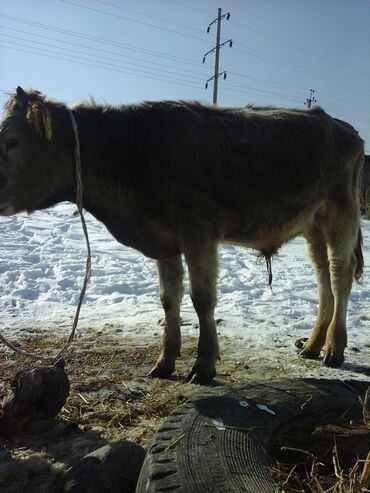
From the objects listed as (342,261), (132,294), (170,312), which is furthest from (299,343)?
(132,294)

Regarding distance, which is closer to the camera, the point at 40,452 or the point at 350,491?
the point at 350,491

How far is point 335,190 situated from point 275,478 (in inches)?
148

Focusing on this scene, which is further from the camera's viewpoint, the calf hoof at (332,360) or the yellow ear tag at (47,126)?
the calf hoof at (332,360)

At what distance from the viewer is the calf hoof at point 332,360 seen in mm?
4934

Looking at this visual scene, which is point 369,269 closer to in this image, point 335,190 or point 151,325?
point 335,190

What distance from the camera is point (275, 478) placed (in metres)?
2.30

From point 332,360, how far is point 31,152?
3.38 metres

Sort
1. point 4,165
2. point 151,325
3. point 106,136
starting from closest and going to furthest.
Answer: point 4,165, point 106,136, point 151,325

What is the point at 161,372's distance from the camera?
14.8 ft

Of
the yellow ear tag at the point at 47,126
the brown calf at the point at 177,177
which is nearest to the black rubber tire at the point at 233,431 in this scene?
the brown calf at the point at 177,177

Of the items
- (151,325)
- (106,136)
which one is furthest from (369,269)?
(106,136)

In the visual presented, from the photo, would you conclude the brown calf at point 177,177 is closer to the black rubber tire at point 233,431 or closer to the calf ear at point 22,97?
the calf ear at point 22,97

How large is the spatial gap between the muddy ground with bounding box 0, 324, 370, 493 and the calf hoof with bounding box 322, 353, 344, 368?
3.8 inches

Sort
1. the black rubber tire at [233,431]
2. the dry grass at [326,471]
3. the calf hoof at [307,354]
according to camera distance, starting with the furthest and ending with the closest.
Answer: the calf hoof at [307,354], the black rubber tire at [233,431], the dry grass at [326,471]
